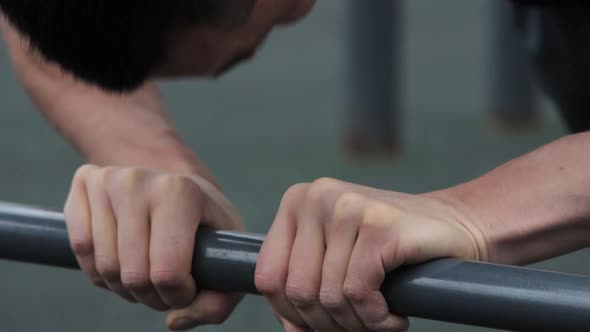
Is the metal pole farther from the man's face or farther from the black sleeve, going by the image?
the black sleeve

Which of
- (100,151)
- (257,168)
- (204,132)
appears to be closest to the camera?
(100,151)

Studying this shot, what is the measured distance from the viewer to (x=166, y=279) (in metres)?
0.58

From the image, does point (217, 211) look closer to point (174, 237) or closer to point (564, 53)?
point (174, 237)

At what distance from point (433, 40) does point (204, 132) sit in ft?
4.28

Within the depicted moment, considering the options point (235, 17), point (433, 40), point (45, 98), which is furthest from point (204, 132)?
point (235, 17)

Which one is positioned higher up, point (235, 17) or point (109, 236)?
point (235, 17)

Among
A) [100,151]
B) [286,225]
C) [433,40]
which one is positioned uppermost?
[286,225]

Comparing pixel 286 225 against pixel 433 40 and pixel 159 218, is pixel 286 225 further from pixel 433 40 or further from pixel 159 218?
pixel 433 40

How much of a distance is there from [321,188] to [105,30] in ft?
0.47

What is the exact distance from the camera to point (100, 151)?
87 cm

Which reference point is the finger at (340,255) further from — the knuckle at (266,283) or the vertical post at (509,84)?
the vertical post at (509,84)

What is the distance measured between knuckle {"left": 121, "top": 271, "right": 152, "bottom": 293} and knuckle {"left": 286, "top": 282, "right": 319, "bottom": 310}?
0.31ft

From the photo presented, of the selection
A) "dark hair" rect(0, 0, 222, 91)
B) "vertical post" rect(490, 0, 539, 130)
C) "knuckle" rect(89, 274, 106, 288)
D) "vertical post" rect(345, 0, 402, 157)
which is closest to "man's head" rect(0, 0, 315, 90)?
"dark hair" rect(0, 0, 222, 91)

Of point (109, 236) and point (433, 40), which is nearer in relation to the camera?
point (109, 236)
